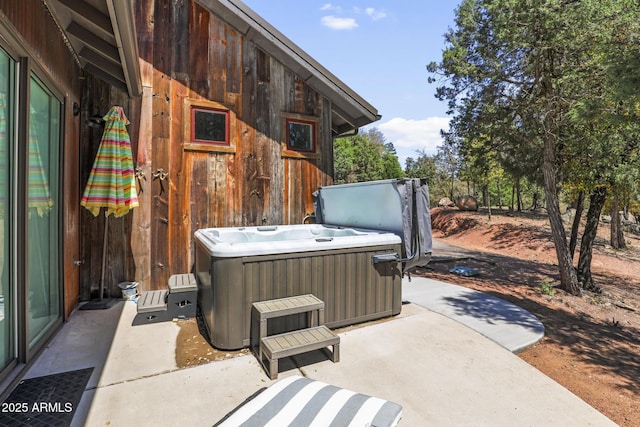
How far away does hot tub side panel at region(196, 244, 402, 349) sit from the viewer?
Answer: 8.60 feet

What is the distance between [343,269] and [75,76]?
12.1 feet

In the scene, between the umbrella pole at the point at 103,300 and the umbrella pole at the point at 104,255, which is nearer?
the umbrella pole at the point at 103,300

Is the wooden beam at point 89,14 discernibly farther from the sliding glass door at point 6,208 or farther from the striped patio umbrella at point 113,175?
the striped patio umbrella at point 113,175

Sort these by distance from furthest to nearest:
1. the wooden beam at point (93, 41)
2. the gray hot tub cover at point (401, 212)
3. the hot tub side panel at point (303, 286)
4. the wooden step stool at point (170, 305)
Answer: the gray hot tub cover at point (401, 212)
the wooden step stool at point (170, 305)
the wooden beam at point (93, 41)
the hot tub side panel at point (303, 286)

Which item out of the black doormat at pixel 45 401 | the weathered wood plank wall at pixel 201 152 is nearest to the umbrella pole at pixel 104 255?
the weathered wood plank wall at pixel 201 152

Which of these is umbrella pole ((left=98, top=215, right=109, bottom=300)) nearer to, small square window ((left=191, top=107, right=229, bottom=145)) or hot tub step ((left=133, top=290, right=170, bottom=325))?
hot tub step ((left=133, top=290, right=170, bottom=325))

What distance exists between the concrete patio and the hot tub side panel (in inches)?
7.8

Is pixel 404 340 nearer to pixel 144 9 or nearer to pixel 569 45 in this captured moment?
pixel 144 9

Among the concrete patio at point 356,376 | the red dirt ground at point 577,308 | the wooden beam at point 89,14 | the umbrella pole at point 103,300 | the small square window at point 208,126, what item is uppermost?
the wooden beam at point 89,14

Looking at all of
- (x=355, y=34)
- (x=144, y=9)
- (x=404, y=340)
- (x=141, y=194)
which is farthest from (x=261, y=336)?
(x=355, y=34)

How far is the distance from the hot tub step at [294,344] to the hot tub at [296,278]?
279 millimetres

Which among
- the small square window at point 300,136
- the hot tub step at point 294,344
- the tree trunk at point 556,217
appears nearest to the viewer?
the hot tub step at point 294,344

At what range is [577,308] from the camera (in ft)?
16.9

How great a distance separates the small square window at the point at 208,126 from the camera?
14.2ft
